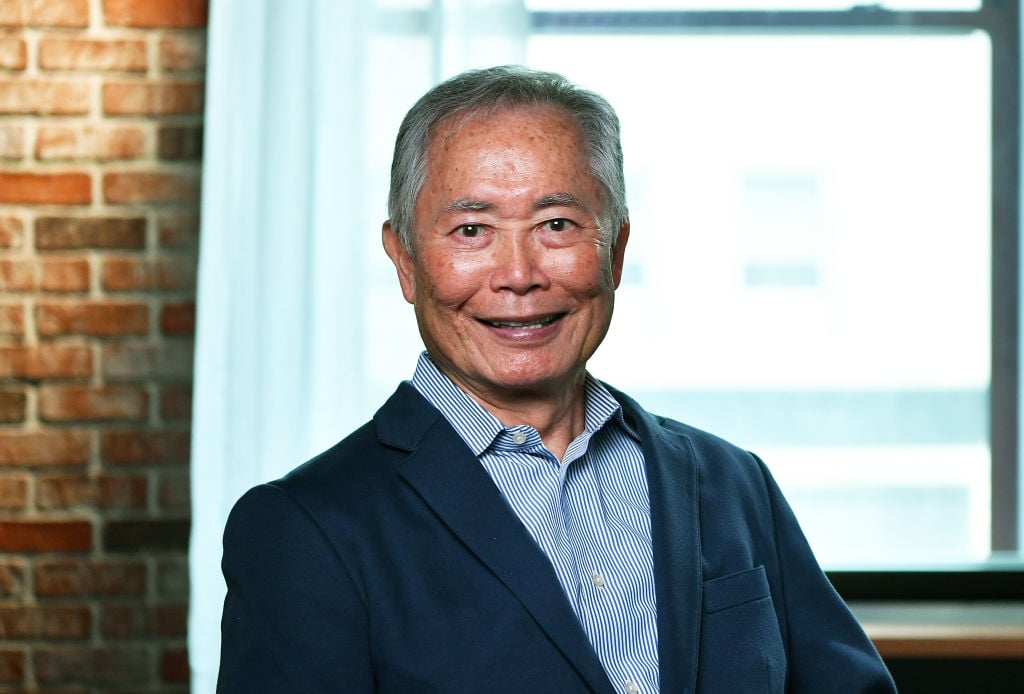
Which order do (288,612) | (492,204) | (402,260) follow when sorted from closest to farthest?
(288,612), (492,204), (402,260)

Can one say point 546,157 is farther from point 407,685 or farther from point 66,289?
point 66,289

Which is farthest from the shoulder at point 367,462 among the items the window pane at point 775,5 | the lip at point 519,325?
the window pane at point 775,5

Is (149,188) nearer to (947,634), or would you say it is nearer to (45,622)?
(45,622)

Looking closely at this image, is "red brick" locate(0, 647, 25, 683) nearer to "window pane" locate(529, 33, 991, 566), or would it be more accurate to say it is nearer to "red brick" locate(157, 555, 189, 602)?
"red brick" locate(157, 555, 189, 602)

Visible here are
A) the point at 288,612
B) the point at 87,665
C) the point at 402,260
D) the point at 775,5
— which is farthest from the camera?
the point at 775,5

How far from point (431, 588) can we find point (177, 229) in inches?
47.9

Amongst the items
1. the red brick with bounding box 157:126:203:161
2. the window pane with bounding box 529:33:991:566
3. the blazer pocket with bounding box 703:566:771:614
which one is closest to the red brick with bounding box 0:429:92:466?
the red brick with bounding box 157:126:203:161

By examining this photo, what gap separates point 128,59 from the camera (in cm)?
207

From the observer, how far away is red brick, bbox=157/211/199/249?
6.88 ft

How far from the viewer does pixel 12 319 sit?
2.06 m

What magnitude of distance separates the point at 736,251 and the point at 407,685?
4.79 feet

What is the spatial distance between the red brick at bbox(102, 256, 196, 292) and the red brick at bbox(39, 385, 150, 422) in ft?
0.64

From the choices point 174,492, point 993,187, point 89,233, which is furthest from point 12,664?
point 993,187

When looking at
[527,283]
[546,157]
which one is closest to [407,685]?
[527,283]
